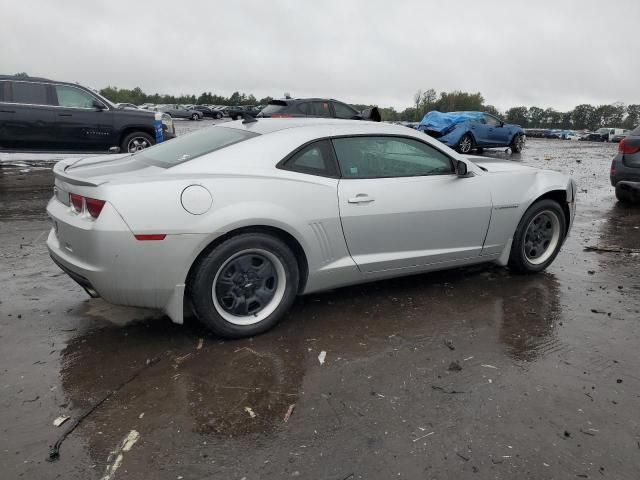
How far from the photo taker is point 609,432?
2.64m

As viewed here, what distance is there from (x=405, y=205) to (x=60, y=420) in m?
2.64

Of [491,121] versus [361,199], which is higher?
[491,121]

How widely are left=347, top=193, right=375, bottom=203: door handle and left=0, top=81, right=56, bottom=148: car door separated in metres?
8.65

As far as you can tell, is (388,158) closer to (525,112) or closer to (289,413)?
(289,413)

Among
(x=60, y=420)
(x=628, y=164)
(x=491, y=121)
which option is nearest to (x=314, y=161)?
(x=60, y=420)

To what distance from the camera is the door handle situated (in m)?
3.84

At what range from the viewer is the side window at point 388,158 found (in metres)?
3.98

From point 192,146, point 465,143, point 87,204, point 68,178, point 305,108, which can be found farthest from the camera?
point 465,143

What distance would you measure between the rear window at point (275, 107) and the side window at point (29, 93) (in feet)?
20.6

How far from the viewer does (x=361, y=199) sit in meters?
3.87

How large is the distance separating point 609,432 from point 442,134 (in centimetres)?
1516

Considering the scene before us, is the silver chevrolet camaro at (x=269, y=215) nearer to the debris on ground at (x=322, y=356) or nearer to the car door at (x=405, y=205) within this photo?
the car door at (x=405, y=205)

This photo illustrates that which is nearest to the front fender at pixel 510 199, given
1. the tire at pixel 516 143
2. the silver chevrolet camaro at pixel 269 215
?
the silver chevrolet camaro at pixel 269 215

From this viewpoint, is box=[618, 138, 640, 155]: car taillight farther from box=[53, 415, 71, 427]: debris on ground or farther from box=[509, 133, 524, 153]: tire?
box=[509, 133, 524, 153]: tire
